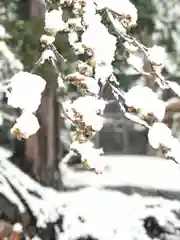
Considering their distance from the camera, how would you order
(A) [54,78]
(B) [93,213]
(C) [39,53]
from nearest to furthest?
(A) [54,78]
(C) [39,53]
(B) [93,213]

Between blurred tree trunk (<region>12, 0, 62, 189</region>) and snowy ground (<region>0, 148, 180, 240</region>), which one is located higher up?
blurred tree trunk (<region>12, 0, 62, 189</region>)

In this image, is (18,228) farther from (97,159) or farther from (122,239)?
(97,159)

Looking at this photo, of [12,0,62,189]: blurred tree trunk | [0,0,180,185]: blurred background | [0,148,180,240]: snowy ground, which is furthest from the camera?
[12,0,62,189]: blurred tree trunk

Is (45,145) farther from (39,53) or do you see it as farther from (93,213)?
(39,53)

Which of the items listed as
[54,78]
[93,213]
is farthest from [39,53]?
[93,213]

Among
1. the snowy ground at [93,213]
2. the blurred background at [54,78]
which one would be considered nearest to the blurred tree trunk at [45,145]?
the blurred background at [54,78]

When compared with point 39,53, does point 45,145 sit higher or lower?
lower

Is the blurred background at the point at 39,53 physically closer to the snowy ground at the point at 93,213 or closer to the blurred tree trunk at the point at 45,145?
the blurred tree trunk at the point at 45,145

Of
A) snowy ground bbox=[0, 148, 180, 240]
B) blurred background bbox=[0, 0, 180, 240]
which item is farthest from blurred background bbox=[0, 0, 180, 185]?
snowy ground bbox=[0, 148, 180, 240]

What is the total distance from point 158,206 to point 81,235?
2.91ft

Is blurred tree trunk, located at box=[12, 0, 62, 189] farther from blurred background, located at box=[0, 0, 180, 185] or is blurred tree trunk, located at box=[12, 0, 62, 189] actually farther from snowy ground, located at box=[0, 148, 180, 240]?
snowy ground, located at box=[0, 148, 180, 240]

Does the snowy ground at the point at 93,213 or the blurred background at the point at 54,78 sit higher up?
the blurred background at the point at 54,78

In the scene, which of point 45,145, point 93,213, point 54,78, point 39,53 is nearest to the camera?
point 54,78

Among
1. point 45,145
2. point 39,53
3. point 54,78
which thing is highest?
point 39,53
